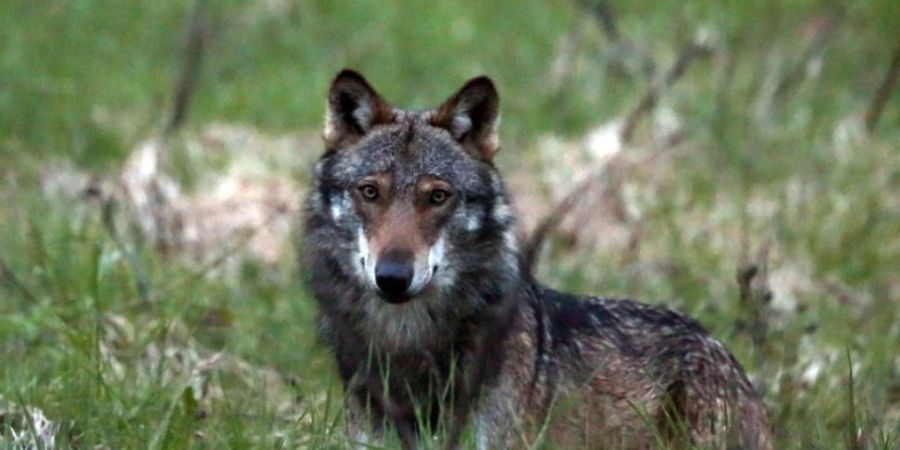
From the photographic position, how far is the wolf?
6.20 metres

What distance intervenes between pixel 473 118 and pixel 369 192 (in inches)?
22.2

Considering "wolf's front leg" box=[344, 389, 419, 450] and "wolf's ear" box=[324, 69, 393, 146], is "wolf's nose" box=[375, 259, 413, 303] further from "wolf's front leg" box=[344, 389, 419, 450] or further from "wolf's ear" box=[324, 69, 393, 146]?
"wolf's ear" box=[324, 69, 393, 146]

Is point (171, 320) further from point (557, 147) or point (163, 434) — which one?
point (557, 147)

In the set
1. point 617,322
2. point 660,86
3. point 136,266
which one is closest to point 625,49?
point 660,86

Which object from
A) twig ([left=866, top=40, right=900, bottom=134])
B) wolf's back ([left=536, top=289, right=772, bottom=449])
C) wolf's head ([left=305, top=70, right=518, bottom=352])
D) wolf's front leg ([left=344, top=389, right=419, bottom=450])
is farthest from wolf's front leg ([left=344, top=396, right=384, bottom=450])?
twig ([left=866, top=40, right=900, bottom=134])

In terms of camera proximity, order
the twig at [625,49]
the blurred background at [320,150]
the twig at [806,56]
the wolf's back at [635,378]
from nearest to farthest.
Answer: the wolf's back at [635,378] → the blurred background at [320,150] → the twig at [806,56] → the twig at [625,49]

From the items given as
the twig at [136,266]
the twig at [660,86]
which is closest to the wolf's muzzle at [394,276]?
the twig at [136,266]

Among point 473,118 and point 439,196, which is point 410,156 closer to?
point 439,196

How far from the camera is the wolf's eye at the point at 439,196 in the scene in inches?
250

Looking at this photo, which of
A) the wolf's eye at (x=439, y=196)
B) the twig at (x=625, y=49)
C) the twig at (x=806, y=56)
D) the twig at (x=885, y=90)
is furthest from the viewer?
the twig at (x=625, y=49)

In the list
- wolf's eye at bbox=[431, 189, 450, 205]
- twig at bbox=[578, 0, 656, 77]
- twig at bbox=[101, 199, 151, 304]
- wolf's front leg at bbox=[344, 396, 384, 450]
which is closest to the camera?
wolf's front leg at bbox=[344, 396, 384, 450]

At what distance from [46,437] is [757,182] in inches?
264

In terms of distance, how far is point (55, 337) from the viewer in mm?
7734

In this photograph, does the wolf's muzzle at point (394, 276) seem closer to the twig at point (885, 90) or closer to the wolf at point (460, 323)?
the wolf at point (460, 323)
